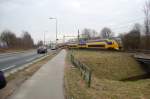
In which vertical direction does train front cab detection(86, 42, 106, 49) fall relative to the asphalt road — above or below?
above

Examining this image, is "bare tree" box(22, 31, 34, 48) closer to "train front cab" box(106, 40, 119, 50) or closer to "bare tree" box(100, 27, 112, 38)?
"bare tree" box(100, 27, 112, 38)

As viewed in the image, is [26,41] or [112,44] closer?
[112,44]

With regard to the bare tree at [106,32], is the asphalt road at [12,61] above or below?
below

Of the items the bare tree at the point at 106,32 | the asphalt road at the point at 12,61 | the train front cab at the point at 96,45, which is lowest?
the asphalt road at the point at 12,61

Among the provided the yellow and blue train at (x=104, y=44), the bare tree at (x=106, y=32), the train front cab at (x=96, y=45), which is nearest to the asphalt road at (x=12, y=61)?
the yellow and blue train at (x=104, y=44)

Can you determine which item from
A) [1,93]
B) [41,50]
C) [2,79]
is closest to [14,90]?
[1,93]

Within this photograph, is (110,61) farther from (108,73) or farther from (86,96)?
(86,96)

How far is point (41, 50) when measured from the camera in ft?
190

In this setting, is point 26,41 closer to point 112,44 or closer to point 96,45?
point 96,45

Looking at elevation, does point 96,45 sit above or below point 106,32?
below

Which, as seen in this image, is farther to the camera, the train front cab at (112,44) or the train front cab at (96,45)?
the train front cab at (96,45)

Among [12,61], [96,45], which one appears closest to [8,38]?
[96,45]

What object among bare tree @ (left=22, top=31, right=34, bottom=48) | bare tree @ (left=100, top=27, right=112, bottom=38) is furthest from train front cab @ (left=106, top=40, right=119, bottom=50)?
bare tree @ (left=100, top=27, right=112, bottom=38)

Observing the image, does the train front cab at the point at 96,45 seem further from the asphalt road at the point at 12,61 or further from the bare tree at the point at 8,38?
the bare tree at the point at 8,38
